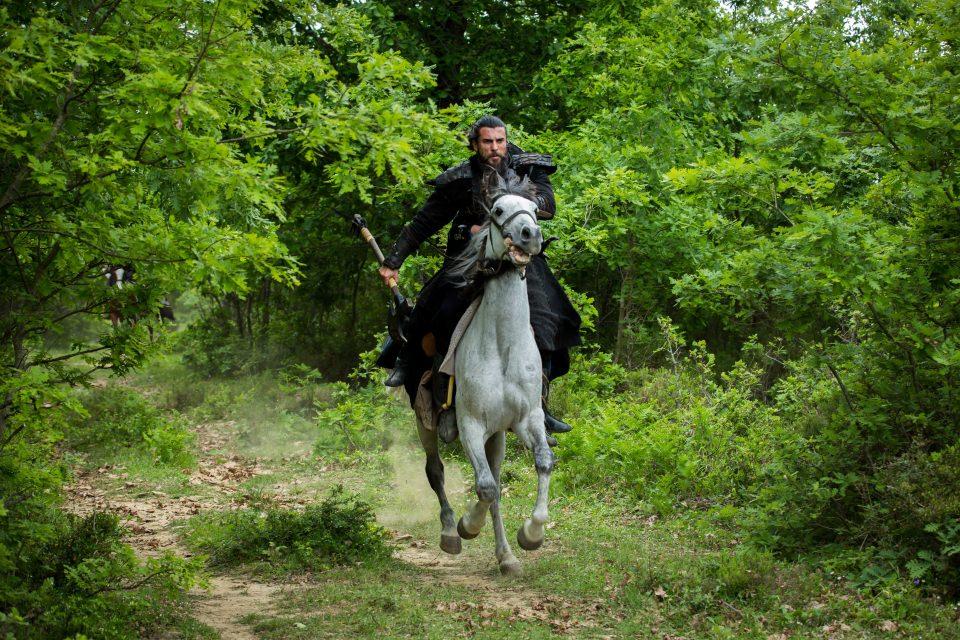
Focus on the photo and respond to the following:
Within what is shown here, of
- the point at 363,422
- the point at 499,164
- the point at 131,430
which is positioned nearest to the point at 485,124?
the point at 499,164

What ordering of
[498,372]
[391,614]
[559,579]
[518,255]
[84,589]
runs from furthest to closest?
[559,579]
[498,372]
[391,614]
[518,255]
[84,589]

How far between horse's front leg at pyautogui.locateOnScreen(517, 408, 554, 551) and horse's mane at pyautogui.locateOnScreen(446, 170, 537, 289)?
125 centimetres

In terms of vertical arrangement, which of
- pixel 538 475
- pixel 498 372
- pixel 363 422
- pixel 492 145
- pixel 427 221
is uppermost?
pixel 492 145

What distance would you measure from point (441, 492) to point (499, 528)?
4.62ft

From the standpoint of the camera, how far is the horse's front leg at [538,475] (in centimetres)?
780

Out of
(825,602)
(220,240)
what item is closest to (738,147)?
(825,602)

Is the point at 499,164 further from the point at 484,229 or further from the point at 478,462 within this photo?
the point at 478,462

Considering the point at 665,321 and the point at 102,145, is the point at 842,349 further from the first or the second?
the point at 102,145

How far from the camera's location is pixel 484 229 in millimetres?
7820

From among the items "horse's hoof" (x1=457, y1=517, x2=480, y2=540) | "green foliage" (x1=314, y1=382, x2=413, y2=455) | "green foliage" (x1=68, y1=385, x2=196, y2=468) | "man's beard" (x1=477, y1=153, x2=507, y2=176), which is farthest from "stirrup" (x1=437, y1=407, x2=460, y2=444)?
"green foliage" (x1=68, y1=385, x2=196, y2=468)

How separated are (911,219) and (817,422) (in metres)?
2.23

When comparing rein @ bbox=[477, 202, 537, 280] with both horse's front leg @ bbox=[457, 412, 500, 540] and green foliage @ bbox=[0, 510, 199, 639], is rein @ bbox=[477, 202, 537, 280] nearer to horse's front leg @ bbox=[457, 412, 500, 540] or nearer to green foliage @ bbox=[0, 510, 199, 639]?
horse's front leg @ bbox=[457, 412, 500, 540]


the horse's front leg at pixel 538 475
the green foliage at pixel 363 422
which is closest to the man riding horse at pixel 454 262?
the horse's front leg at pixel 538 475

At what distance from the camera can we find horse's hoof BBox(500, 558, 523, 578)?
827cm
